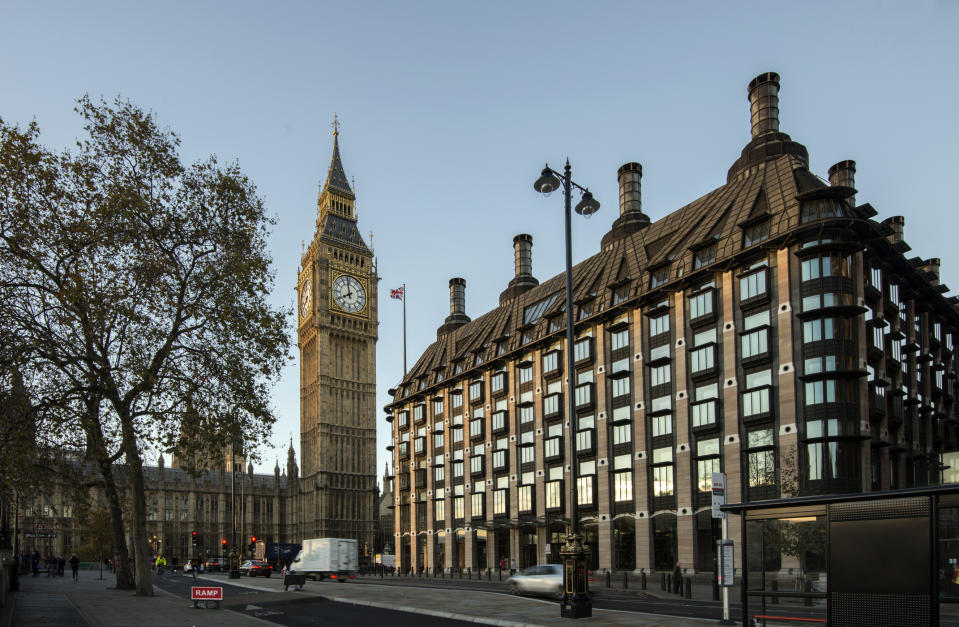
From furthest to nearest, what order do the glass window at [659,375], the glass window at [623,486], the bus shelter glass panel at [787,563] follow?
the glass window at [623,486] < the glass window at [659,375] < the bus shelter glass panel at [787,563]

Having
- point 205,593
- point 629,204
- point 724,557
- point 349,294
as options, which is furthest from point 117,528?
point 349,294

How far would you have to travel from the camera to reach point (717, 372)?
50188 millimetres

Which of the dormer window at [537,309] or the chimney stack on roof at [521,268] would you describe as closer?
the dormer window at [537,309]

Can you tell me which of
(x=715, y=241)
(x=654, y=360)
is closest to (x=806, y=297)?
(x=715, y=241)

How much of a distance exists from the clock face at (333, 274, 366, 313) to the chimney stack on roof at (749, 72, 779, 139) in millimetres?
87541

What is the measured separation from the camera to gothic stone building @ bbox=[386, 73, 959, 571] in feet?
148

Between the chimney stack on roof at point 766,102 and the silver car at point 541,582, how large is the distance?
118 feet

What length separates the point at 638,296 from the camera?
5631 centimetres

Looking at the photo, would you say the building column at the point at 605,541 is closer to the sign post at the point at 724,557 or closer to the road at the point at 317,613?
the road at the point at 317,613

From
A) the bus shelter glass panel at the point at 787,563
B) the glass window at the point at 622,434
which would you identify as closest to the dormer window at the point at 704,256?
the glass window at the point at 622,434

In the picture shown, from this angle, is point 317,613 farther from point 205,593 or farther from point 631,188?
point 631,188

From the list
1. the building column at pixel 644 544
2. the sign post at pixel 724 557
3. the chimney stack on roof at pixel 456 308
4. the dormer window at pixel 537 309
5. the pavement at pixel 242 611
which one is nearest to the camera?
the sign post at pixel 724 557

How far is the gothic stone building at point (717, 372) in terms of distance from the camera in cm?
4500

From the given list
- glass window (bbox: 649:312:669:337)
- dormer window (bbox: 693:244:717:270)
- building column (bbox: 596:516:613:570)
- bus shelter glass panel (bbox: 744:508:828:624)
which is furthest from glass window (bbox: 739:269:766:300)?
bus shelter glass panel (bbox: 744:508:828:624)
